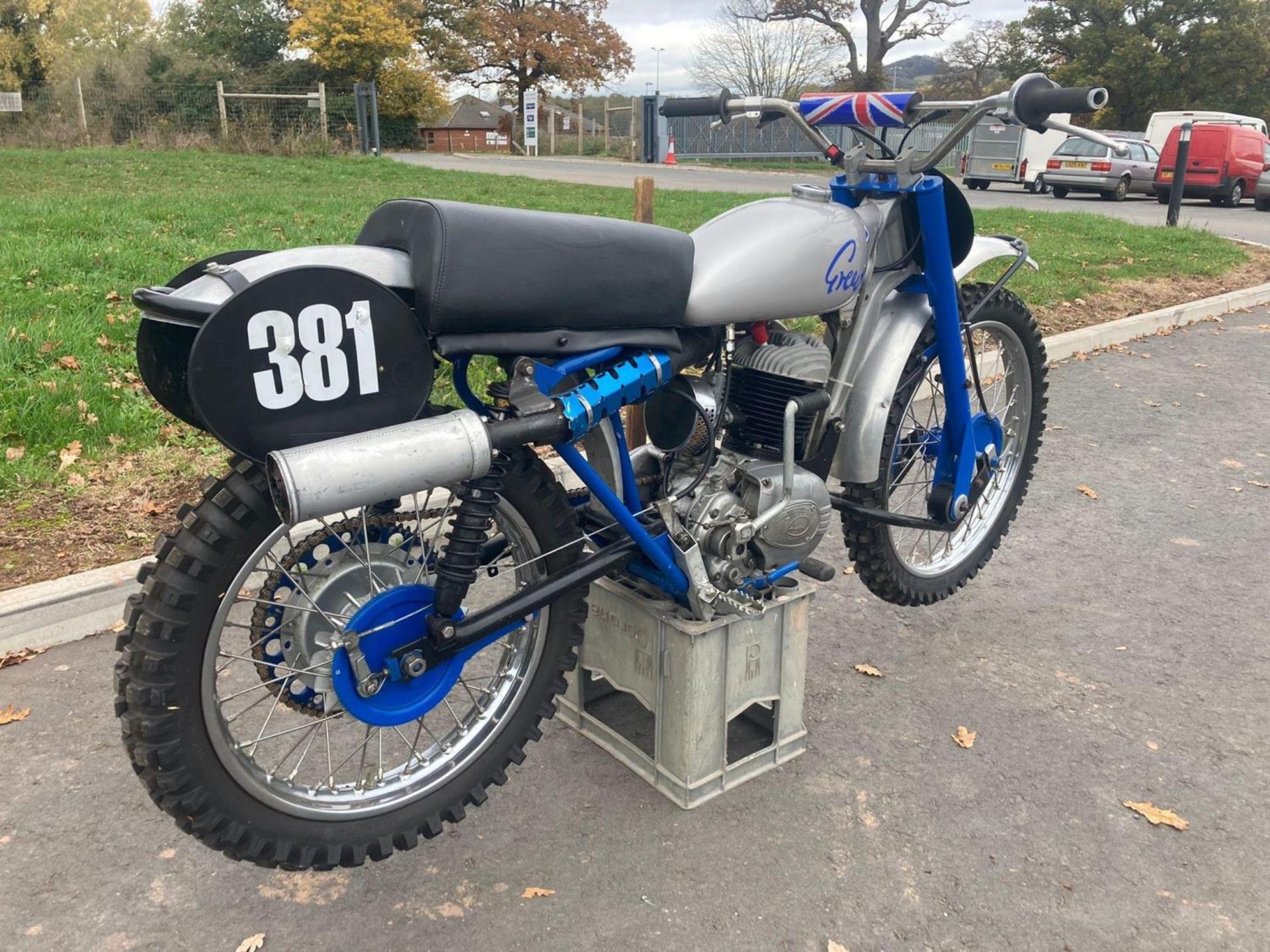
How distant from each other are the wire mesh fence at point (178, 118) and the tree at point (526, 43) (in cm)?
2326

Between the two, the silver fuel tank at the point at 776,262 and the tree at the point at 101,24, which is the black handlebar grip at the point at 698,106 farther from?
the tree at the point at 101,24

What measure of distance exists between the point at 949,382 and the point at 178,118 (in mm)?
22937

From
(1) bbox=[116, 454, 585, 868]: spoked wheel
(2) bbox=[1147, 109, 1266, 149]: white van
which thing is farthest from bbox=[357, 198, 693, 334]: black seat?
(2) bbox=[1147, 109, 1266, 149]: white van

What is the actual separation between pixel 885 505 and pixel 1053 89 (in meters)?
1.29

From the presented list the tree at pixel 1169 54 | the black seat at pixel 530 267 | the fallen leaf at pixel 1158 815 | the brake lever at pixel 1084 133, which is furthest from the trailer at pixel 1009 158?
the black seat at pixel 530 267

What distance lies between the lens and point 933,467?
11.8 feet

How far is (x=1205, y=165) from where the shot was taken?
21453mm

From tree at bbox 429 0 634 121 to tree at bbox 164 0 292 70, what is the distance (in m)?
8.89

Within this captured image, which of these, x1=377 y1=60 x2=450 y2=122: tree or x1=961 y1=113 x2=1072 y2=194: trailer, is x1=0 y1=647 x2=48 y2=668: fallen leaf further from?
x1=377 y1=60 x2=450 y2=122: tree

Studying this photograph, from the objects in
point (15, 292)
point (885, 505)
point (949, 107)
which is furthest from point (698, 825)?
point (15, 292)

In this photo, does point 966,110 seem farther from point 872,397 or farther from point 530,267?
point 530,267

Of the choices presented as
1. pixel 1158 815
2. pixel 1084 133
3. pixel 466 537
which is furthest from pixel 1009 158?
pixel 466 537

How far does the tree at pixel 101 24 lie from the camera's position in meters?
37.0

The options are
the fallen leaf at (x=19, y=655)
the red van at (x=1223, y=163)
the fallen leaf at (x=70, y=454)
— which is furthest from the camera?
the red van at (x=1223, y=163)
